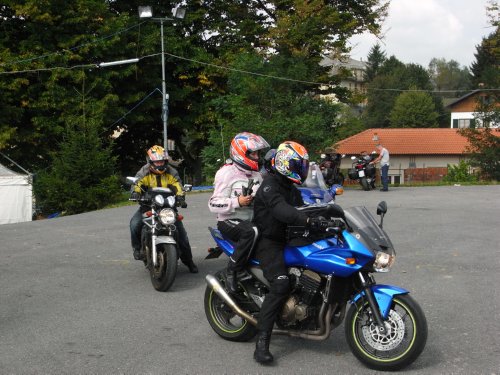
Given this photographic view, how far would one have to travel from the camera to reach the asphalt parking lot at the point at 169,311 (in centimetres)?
512

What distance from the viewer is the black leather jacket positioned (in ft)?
16.7

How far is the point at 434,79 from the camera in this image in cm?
14362

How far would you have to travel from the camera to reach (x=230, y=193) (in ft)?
21.5

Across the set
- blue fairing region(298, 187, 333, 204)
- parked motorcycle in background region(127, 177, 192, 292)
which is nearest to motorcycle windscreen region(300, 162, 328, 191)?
blue fairing region(298, 187, 333, 204)

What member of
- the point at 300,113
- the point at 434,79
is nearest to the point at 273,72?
the point at 300,113

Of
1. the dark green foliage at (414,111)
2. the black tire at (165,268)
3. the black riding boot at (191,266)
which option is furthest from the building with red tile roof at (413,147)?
the black tire at (165,268)

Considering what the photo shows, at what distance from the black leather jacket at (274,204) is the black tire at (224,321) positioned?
2.45ft

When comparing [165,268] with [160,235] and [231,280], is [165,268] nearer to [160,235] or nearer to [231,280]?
[160,235]

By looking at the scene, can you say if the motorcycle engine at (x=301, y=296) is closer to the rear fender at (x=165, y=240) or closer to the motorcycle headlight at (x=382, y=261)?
the motorcycle headlight at (x=382, y=261)

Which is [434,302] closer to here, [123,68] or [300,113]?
[300,113]

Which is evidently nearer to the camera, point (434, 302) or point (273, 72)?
point (434, 302)

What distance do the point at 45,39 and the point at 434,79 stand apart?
123624 millimetres

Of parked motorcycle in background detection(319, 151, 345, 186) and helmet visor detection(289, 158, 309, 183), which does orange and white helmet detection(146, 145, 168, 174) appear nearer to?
helmet visor detection(289, 158, 309, 183)

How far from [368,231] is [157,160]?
433 centimetres
